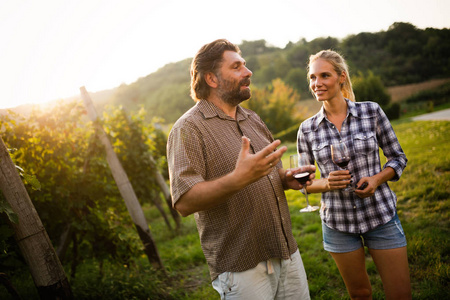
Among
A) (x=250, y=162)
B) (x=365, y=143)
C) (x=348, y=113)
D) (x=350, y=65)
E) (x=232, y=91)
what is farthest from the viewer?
(x=350, y=65)

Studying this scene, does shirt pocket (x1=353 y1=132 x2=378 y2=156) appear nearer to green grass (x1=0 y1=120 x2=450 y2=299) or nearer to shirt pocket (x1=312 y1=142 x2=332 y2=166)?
shirt pocket (x1=312 y1=142 x2=332 y2=166)

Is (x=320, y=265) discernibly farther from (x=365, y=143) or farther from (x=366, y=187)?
(x=365, y=143)

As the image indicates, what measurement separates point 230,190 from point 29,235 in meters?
1.72

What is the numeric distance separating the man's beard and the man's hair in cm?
13

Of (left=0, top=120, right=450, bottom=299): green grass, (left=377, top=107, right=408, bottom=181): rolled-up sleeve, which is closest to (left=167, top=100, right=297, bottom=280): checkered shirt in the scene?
(left=377, top=107, right=408, bottom=181): rolled-up sleeve

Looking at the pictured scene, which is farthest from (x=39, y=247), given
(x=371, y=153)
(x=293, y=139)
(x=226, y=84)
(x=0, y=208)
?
(x=293, y=139)

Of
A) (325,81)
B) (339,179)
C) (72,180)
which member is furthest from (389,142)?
(72,180)

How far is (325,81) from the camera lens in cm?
248

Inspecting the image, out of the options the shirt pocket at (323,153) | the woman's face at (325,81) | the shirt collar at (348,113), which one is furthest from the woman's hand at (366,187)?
the woman's face at (325,81)

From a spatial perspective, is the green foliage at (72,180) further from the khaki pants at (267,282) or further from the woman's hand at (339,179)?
the woman's hand at (339,179)

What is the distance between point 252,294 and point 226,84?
1.46 metres

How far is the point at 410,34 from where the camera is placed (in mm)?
40500

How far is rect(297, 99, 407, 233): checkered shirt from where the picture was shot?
2.25 metres

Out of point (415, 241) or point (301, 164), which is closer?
point (301, 164)
